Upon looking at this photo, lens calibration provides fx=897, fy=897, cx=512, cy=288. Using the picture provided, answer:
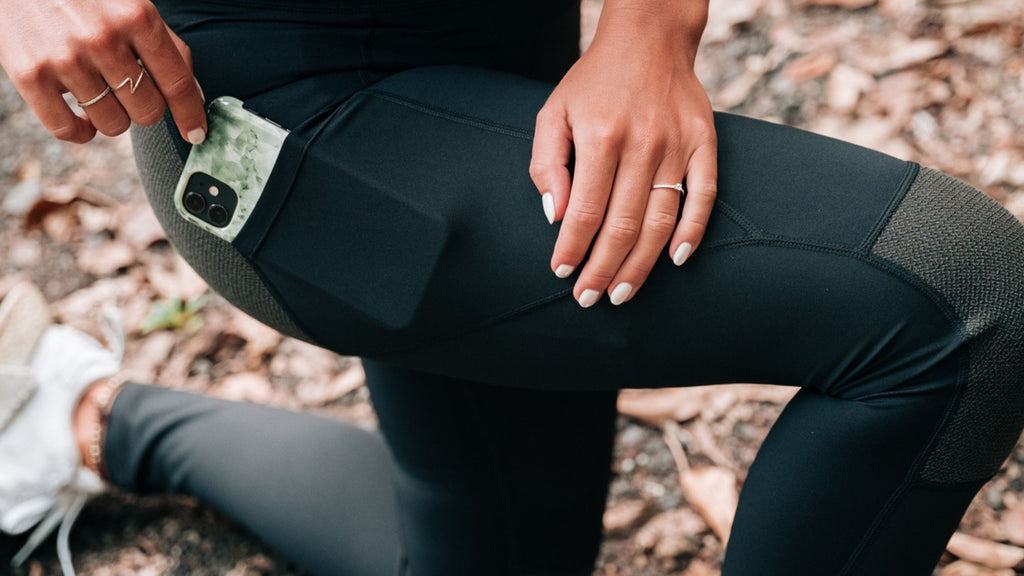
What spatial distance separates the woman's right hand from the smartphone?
7 cm

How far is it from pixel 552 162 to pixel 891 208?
271mm

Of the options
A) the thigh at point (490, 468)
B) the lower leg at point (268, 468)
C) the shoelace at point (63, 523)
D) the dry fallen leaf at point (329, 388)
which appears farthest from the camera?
the dry fallen leaf at point (329, 388)

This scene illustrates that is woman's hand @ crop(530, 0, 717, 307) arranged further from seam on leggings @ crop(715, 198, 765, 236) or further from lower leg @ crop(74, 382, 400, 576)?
lower leg @ crop(74, 382, 400, 576)

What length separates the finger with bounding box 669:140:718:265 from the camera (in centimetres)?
71

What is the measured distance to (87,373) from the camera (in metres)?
1.60

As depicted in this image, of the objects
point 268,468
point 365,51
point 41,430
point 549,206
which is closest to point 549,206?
point 549,206

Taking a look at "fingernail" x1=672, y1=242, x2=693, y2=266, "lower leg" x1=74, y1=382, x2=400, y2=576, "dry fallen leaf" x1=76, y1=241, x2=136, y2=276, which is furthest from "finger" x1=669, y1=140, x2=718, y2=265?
"dry fallen leaf" x1=76, y1=241, x2=136, y2=276

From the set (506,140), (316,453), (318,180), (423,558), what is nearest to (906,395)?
(506,140)

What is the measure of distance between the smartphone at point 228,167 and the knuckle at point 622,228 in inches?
11.7

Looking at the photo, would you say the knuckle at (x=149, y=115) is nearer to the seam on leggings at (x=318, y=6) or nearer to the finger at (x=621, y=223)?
the seam on leggings at (x=318, y=6)

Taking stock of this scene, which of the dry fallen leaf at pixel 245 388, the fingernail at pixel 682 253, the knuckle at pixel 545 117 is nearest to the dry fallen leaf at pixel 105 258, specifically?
the dry fallen leaf at pixel 245 388

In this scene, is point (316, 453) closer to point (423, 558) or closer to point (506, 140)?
point (423, 558)

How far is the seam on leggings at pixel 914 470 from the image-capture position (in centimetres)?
70

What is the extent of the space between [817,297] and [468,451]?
0.57 m
